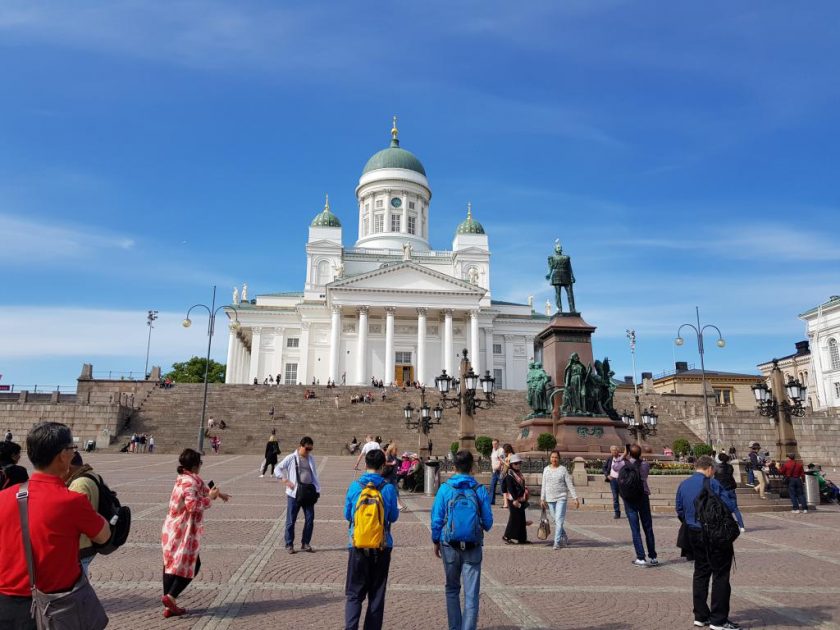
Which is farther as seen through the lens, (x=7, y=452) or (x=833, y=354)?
(x=833, y=354)

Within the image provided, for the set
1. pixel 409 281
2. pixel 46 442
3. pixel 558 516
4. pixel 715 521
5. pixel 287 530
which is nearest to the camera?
pixel 46 442

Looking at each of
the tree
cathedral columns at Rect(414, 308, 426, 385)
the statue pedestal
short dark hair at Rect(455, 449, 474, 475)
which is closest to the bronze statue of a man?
the statue pedestal

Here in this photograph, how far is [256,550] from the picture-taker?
9.58 metres

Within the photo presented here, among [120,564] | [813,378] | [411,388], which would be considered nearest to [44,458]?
[120,564]

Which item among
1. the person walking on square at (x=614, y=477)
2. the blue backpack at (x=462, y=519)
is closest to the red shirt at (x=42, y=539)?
the blue backpack at (x=462, y=519)

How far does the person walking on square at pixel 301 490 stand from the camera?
950 cm

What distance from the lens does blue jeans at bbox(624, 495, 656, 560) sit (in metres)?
8.96

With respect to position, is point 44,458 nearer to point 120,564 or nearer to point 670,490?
point 120,564

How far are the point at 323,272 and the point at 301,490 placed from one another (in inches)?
2517

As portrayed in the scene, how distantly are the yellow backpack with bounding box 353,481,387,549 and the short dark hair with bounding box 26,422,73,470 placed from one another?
8.05 ft

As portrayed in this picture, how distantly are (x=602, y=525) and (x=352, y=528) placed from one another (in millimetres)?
9101

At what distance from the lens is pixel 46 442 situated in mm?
3654

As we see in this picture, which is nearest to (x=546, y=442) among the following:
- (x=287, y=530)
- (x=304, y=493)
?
(x=304, y=493)

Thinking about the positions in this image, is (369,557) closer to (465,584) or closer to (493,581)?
(465,584)
